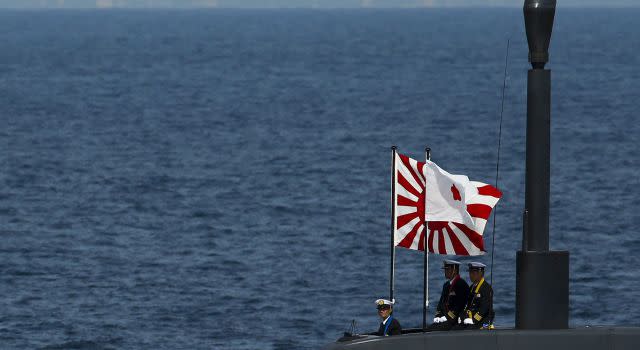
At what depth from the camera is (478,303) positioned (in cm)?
2003

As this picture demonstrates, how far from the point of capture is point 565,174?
80625 mm

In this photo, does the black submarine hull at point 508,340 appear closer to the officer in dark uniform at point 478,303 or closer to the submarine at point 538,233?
the submarine at point 538,233

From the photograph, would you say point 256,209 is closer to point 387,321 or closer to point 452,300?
point 452,300

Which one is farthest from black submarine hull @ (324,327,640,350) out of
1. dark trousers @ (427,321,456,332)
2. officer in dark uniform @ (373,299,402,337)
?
officer in dark uniform @ (373,299,402,337)

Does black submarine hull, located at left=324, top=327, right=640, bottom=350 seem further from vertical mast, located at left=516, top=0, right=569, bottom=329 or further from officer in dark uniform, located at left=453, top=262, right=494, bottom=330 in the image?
officer in dark uniform, located at left=453, top=262, right=494, bottom=330

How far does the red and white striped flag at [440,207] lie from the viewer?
18422mm

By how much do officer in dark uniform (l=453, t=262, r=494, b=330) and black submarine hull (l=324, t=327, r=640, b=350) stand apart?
2.77 metres

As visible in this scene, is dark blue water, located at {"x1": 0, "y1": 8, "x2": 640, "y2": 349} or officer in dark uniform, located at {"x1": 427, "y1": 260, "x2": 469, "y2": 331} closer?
officer in dark uniform, located at {"x1": 427, "y1": 260, "x2": 469, "y2": 331}

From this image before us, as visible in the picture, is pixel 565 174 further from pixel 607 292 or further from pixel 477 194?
pixel 477 194

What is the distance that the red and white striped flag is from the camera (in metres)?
18.4

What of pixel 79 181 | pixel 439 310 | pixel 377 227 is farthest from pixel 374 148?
pixel 439 310

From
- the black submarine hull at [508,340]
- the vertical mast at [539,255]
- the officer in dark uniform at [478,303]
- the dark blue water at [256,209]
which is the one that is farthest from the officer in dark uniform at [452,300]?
the dark blue water at [256,209]

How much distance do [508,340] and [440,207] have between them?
2.26 m

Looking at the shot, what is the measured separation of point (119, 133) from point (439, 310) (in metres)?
89.3
